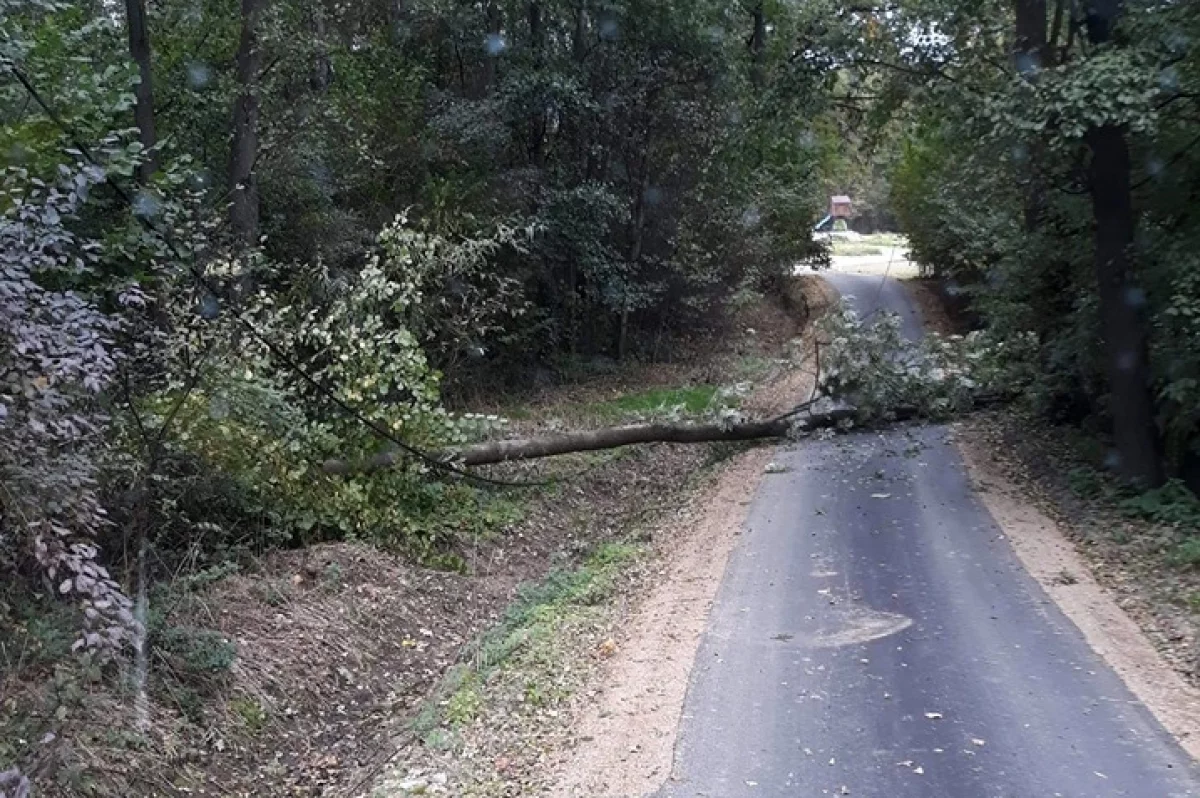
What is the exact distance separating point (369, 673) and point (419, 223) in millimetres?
7138

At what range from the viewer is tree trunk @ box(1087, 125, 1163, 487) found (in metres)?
12.6

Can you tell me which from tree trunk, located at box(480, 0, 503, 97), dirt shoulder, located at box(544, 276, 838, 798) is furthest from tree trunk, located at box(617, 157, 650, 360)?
dirt shoulder, located at box(544, 276, 838, 798)

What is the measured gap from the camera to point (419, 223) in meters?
14.4

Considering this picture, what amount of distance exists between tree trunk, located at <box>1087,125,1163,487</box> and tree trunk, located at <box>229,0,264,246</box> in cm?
1110

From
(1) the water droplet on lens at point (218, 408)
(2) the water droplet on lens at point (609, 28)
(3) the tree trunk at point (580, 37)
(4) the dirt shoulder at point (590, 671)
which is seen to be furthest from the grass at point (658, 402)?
(1) the water droplet on lens at point (218, 408)

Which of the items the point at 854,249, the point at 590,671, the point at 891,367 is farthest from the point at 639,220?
the point at 854,249

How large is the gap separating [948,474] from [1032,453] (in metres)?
1.65

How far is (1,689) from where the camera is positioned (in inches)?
258

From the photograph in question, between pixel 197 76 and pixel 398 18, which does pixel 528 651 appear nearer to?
pixel 197 76

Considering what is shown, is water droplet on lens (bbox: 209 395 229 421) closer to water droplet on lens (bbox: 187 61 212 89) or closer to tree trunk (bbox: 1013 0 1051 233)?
water droplet on lens (bbox: 187 61 212 89)

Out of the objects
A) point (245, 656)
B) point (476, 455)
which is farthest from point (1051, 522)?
point (245, 656)

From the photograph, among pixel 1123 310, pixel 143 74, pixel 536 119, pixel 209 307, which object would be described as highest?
pixel 536 119

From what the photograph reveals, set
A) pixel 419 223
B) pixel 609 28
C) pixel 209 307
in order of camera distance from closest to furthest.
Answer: pixel 209 307
pixel 419 223
pixel 609 28

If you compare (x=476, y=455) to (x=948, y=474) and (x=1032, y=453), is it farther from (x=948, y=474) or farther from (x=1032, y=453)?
(x=1032, y=453)
